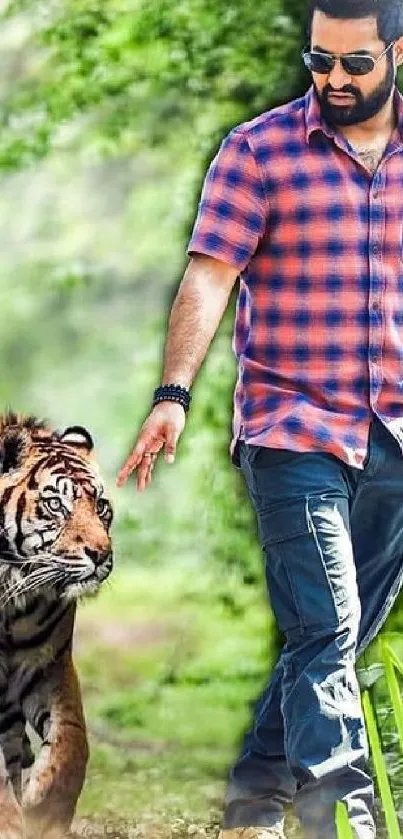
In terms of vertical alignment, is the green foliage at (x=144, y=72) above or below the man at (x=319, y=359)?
above

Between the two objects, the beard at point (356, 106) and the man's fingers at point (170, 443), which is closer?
the man's fingers at point (170, 443)

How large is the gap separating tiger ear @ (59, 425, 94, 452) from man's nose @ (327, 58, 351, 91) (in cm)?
92

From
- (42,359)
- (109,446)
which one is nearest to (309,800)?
(109,446)

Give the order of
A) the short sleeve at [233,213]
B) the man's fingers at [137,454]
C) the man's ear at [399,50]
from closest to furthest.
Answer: the man's fingers at [137,454] < the short sleeve at [233,213] < the man's ear at [399,50]

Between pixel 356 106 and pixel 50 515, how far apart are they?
1077mm

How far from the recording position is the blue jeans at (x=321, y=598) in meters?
2.85

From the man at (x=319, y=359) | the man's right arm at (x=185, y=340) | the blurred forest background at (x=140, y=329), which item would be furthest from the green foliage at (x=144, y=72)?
the man's right arm at (x=185, y=340)

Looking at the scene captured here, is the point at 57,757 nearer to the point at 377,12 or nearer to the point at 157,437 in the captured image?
the point at 157,437

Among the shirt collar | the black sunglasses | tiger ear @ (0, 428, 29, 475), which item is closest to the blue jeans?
tiger ear @ (0, 428, 29, 475)

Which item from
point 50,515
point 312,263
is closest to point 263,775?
point 50,515

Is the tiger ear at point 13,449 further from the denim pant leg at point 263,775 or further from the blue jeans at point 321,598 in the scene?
the denim pant leg at point 263,775

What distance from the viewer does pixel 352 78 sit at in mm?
3061

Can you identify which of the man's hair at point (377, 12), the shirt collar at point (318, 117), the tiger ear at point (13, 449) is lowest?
the tiger ear at point (13, 449)

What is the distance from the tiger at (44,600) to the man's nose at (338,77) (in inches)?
36.7
